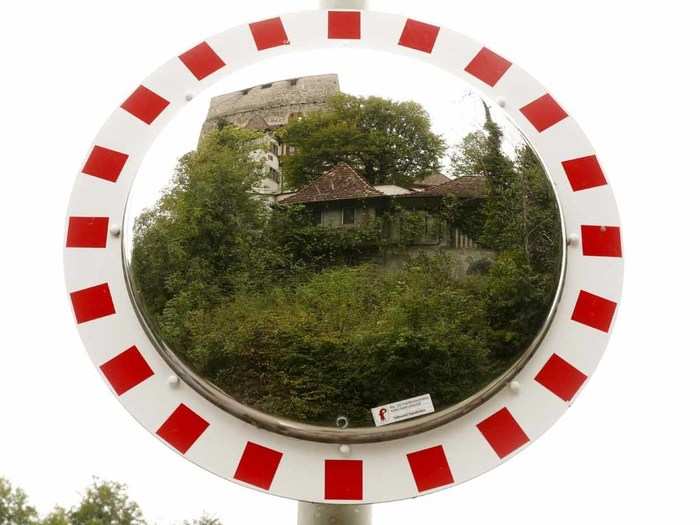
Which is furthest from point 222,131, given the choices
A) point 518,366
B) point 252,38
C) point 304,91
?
point 518,366

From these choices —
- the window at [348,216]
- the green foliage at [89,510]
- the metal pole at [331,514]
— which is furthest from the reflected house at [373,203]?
the green foliage at [89,510]

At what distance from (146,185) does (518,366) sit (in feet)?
2.74

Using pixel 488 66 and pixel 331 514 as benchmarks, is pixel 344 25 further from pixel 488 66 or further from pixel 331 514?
pixel 331 514

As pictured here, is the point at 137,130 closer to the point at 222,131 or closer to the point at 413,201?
the point at 222,131

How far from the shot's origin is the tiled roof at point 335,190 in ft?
3.57

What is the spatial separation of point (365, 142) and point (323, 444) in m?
0.59

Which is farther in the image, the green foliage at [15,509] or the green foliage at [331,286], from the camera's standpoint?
the green foliage at [15,509]

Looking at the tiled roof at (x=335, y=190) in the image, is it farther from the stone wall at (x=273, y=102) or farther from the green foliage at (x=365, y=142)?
the stone wall at (x=273, y=102)

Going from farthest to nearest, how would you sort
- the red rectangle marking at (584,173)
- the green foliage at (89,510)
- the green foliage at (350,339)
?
the green foliage at (89,510), the red rectangle marking at (584,173), the green foliage at (350,339)

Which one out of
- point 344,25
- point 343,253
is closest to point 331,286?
point 343,253

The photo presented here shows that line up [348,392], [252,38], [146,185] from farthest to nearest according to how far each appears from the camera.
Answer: [252,38] → [146,185] → [348,392]

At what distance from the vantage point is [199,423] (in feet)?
3.75

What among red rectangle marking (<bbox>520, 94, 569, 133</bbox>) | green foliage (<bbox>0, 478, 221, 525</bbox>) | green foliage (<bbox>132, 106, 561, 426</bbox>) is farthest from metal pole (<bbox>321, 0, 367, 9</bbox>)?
green foliage (<bbox>0, 478, 221, 525</bbox>)

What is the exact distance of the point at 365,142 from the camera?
1109mm
